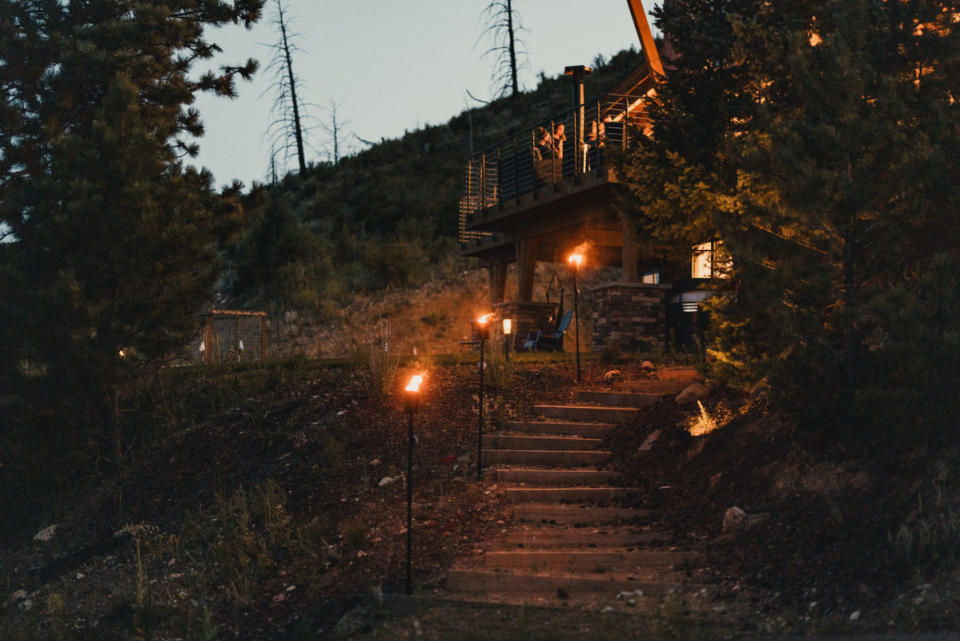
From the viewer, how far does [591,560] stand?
7793mm

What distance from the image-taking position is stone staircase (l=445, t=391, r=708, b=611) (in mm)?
7207

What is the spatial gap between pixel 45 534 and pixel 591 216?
1251 centimetres

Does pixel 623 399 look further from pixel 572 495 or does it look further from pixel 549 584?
pixel 549 584

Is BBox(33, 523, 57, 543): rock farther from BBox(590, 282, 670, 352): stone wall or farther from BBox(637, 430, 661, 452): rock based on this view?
BBox(590, 282, 670, 352): stone wall

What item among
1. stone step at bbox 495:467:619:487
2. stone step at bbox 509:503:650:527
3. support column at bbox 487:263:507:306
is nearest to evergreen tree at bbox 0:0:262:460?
stone step at bbox 495:467:619:487

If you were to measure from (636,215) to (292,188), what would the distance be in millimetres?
36034

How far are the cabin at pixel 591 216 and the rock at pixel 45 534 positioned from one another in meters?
10.2

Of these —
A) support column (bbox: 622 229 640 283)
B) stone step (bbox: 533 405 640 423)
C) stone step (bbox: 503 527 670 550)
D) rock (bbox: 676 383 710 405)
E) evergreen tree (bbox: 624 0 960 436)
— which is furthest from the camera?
support column (bbox: 622 229 640 283)

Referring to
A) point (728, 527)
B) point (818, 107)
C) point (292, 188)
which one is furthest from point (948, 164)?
point (292, 188)

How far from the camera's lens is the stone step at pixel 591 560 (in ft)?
25.2

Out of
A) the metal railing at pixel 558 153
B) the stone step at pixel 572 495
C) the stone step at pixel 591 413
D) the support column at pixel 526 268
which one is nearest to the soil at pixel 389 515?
the stone step at pixel 572 495

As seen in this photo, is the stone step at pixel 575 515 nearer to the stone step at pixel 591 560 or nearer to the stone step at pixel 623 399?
the stone step at pixel 591 560

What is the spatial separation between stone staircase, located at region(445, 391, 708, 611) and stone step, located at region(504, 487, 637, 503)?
0.04 ft

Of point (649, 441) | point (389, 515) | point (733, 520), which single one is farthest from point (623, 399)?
point (389, 515)
